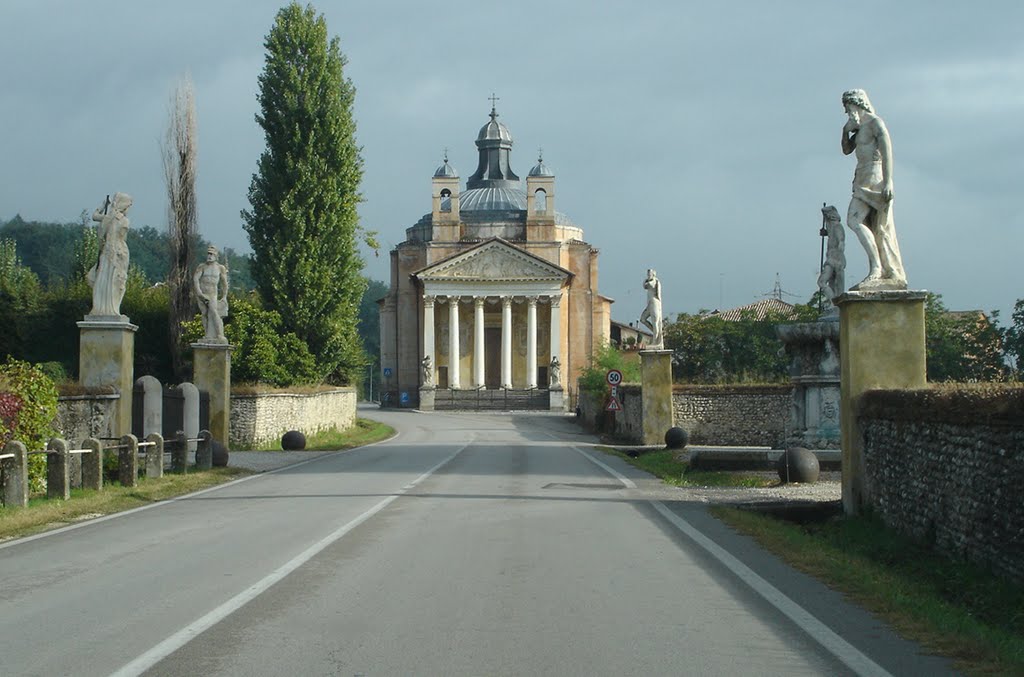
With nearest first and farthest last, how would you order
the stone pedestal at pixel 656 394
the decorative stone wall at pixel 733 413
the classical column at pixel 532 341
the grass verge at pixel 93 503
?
the grass verge at pixel 93 503
the stone pedestal at pixel 656 394
the decorative stone wall at pixel 733 413
the classical column at pixel 532 341

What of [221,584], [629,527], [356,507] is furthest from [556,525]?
[221,584]

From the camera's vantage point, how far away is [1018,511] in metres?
9.43

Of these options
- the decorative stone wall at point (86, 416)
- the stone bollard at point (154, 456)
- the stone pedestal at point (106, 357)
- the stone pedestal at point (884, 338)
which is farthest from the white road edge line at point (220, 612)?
the stone pedestal at point (106, 357)

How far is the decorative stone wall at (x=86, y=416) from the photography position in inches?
823

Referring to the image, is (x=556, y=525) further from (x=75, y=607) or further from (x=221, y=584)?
(x=75, y=607)

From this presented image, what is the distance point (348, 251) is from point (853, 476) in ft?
121

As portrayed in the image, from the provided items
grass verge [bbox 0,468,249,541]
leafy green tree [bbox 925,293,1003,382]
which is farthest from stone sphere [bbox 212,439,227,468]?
leafy green tree [bbox 925,293,1003,382]

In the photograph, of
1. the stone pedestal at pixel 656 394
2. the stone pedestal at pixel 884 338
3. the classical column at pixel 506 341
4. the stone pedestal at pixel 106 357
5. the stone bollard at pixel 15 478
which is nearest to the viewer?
the stone pedestal at pixel 884 338

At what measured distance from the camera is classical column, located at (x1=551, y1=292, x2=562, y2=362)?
3659 inches

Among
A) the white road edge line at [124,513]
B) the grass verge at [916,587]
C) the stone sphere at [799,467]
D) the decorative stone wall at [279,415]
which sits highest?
the decorative stone wall at [279,415]

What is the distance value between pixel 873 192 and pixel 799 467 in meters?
6.61

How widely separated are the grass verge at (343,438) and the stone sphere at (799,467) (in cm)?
1872

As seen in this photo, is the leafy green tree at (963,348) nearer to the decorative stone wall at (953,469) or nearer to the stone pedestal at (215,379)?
the stone pedestal at (215,379)

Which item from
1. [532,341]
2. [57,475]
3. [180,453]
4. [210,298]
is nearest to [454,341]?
[532,341]
